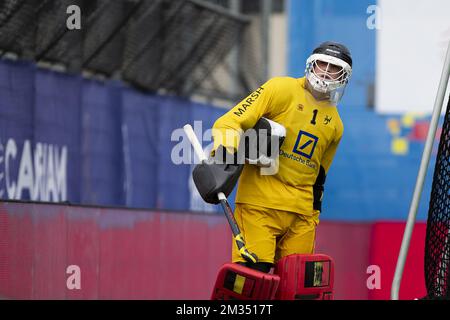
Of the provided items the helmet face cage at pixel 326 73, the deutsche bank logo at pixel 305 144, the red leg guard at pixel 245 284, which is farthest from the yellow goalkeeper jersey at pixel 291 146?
the red leg guard at pixel 245 284

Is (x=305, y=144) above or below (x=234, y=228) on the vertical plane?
above

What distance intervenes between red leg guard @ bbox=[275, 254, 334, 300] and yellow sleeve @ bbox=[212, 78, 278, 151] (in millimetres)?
797

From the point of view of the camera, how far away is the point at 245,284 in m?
7.20

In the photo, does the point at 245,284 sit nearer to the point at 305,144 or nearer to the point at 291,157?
the point at 291,157

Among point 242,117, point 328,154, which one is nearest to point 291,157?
point 328,154

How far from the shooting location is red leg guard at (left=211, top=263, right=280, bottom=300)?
23.5ft

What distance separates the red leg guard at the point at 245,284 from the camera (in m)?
7.16

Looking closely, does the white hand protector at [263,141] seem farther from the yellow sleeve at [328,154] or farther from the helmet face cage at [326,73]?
the yellow sleeve at [328,154]

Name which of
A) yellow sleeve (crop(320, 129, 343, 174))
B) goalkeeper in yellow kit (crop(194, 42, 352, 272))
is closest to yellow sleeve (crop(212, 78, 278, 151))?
goalkeeper in yellow kit (crop(194, 42, 352, 272))

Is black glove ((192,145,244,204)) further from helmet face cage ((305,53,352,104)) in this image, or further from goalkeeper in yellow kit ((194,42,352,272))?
helmet face cage ((305,53,352,104))

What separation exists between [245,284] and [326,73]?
55.3 inches

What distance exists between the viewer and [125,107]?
1355 cm
